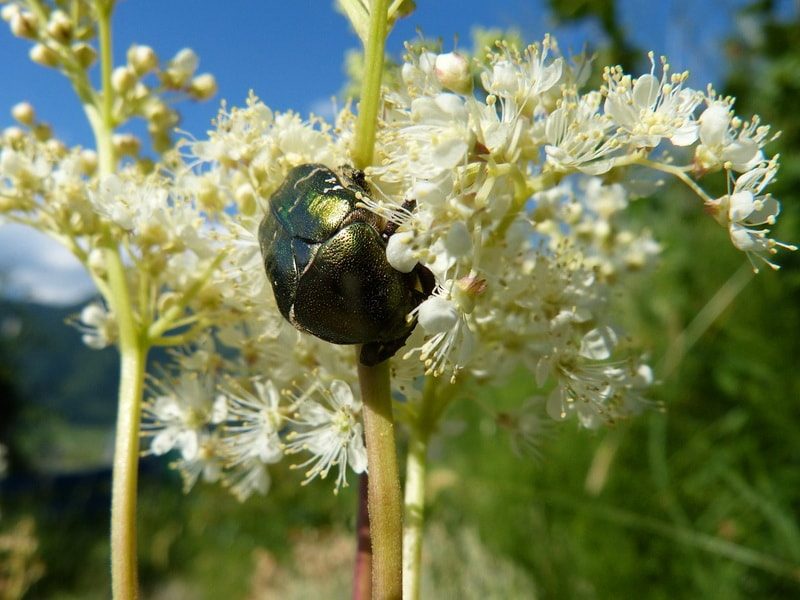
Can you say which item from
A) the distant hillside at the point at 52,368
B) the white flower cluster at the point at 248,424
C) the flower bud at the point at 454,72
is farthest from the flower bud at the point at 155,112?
the distant hillside at the point at 52,368

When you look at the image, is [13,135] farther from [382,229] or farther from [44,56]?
[382,229]

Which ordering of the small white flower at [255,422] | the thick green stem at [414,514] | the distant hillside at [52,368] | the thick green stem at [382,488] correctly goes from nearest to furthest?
the thick green stem at [382,488], the thick green stem at [414,514], the small white flower at [255,422], the distant hillside at [52,368]

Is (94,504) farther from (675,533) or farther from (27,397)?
(675,533)

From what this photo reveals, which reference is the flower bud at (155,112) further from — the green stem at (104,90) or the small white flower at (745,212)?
the small white flower at (745,212)

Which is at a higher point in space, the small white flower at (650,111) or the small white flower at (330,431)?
the small white flower at (650,111)

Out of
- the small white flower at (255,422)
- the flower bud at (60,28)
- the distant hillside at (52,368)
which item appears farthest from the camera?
the distant hillside at (52,368)

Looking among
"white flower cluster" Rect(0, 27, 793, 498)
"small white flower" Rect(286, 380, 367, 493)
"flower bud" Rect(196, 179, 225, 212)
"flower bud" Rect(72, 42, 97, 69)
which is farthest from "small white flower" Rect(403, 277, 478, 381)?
"flower bud" Rect(72, 42, 97, 69)

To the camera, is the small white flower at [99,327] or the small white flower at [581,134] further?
the small white flower at [99,327]
